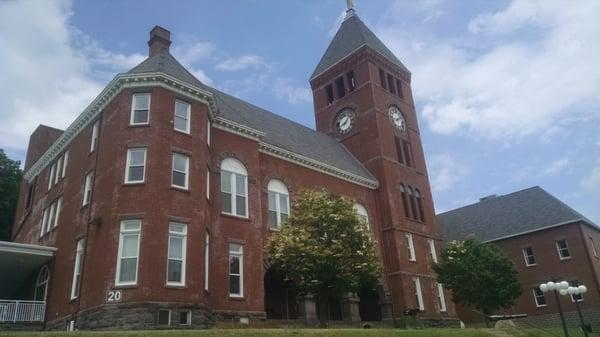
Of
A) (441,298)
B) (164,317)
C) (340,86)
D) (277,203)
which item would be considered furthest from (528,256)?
(164,317)

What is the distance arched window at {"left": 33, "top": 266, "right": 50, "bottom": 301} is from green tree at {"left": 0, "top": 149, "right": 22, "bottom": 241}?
16.4 m

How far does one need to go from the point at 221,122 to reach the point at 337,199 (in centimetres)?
730

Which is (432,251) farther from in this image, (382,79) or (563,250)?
(382,79)

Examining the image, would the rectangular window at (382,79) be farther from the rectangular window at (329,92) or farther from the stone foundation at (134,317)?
the stone foundation at (134,317)

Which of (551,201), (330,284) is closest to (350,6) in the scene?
(551,201)

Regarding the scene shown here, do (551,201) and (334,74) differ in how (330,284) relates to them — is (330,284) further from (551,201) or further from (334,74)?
(551,201)

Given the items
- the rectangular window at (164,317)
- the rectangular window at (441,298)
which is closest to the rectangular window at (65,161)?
the rectangular window at (164,317)

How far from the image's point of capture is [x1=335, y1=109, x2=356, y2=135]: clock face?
136ft

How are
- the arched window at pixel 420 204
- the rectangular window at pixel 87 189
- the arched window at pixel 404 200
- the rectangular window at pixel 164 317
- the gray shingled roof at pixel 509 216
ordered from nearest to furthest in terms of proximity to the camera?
the rectangular window at pixel 164 317, the rectangular window at pixel 87 189, the arched window at pixel 404 200, the arched window at pixel 420 204, the gray shingled roof at pixel 509 216

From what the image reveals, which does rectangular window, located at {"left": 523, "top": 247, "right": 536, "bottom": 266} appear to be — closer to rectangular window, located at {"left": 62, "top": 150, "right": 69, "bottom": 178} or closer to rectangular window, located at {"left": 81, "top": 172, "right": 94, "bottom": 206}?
rectangular window, located at {"left": 81, "top": 172, "right": 94, "bottom": 206}

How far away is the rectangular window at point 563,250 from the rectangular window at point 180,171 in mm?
35449

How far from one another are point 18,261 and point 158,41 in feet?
45.5

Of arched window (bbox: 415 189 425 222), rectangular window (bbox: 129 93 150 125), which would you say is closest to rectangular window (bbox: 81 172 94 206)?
rectangular window (bbox: 129 93 150 125)

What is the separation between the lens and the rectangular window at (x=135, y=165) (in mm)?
21688
